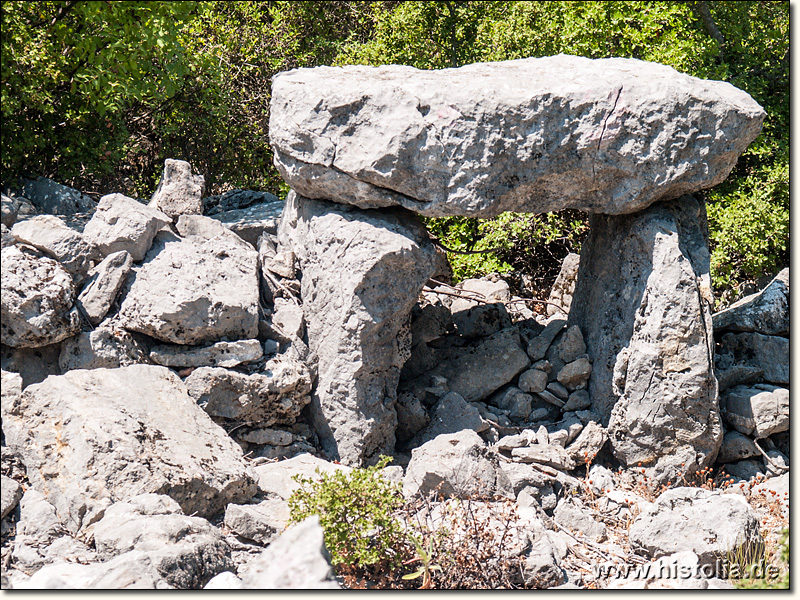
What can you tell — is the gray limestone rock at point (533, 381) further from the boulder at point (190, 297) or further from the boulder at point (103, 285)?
the boulder at point (103, 285)

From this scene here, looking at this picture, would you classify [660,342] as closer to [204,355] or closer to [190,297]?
[204,355]

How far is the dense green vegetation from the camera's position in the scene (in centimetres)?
761

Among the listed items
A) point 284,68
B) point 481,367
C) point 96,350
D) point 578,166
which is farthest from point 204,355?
point 284,68

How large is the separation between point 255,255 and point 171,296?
1123mm

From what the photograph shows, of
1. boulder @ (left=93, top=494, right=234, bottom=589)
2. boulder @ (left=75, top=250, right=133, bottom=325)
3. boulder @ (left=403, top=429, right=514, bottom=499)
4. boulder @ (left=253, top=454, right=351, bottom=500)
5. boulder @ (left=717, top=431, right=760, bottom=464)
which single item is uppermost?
boulder @ (left=75, top=250, right=133, bottom=325)

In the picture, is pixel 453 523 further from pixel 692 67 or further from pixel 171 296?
pixel 692 67

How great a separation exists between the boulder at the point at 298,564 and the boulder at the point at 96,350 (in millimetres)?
3193

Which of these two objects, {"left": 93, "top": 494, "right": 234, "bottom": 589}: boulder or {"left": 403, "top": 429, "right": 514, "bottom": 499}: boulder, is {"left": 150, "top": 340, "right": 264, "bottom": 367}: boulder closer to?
{"left": 93, "top": 494, "right": 234, "bottom": 589}: boulder

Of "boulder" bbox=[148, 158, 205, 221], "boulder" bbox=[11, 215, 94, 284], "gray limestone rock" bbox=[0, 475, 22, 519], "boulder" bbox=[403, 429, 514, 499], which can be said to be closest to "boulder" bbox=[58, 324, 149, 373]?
"boulder" bbox=[11, 215, 94, 284]

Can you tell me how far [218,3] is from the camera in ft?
38.3

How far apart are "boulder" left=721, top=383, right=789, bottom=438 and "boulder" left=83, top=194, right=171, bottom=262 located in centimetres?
559

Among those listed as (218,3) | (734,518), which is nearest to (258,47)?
(218,3)

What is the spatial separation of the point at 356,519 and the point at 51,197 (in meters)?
4.45

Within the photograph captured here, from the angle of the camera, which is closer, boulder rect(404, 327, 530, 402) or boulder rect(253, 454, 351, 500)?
boulder rect(253, 454, 351, 500)
